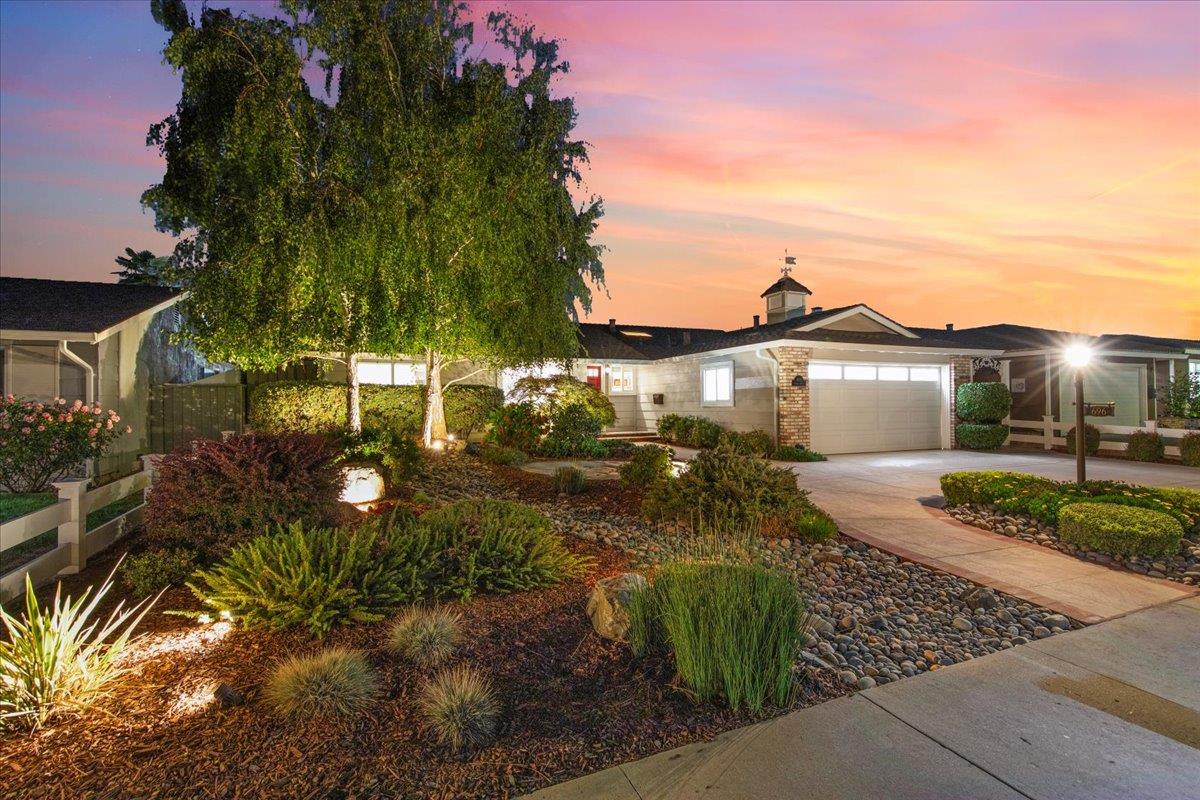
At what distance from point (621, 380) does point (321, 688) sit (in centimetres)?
1718

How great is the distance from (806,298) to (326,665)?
18.5 metres

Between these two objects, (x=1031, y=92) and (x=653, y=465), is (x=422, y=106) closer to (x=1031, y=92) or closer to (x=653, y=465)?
(x=653, y=465)

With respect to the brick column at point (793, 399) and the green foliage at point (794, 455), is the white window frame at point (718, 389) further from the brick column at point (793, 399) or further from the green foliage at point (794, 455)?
the green foliage at point (794, 455)

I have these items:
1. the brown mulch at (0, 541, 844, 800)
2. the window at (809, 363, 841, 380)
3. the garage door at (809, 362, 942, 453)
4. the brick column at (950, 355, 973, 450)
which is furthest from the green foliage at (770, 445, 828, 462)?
the brown mulch at (0, 541, 844, 800)

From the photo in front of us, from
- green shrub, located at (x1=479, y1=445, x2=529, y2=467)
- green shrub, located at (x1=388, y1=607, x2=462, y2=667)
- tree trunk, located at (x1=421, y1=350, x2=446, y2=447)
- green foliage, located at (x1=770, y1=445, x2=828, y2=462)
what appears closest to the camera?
green shrub, located at (x1=388, y1=607, x2=462, y2=667)

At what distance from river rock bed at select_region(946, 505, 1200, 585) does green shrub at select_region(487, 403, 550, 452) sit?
24.9 ft

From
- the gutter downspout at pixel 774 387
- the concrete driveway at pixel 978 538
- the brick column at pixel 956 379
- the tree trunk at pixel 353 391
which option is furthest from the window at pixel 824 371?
the tree trunk at pixel 353 391

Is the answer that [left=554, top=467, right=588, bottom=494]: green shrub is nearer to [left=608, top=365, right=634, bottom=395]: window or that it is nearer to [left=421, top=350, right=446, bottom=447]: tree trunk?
[left=421, top=350, right=446, bottom=447]: tree trunk

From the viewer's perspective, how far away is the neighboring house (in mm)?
10750

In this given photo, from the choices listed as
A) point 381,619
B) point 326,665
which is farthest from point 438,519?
point 326,665

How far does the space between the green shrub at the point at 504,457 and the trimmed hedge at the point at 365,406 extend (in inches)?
84.1

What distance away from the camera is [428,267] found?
33.4ft

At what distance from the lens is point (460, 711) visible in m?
2.69

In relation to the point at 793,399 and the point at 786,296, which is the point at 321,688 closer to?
the point at 793,399
